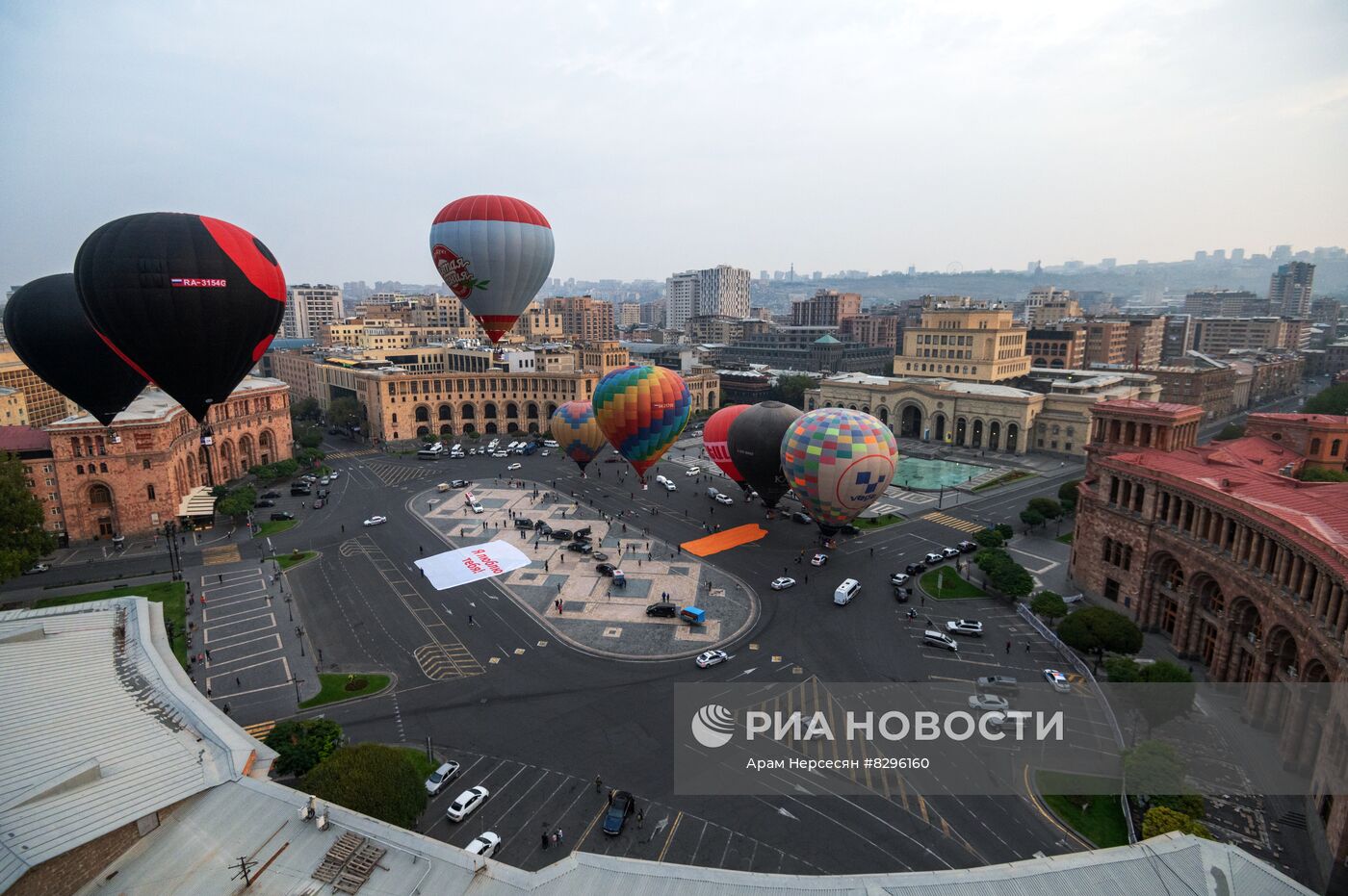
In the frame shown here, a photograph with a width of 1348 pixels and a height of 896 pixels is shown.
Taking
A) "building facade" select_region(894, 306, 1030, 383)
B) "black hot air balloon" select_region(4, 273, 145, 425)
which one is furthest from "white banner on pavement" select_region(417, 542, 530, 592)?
"building facade" select_region(894, 306, 1030, 383)

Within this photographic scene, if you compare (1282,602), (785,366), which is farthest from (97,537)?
(785,366)

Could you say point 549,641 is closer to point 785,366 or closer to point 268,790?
point 268,790

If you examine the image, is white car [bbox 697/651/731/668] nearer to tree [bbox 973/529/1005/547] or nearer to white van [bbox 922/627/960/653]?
white van [bbox 922/627/960/653]

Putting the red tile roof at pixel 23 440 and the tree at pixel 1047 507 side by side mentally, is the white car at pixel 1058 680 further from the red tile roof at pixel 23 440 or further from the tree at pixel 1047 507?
the red tile roof at pixel 23 440

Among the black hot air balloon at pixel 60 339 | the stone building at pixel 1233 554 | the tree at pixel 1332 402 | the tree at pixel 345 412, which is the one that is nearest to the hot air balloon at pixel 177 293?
the black hot air balloon at pixel 60 339

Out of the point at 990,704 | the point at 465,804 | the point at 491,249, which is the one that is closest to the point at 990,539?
the point at 990,704
